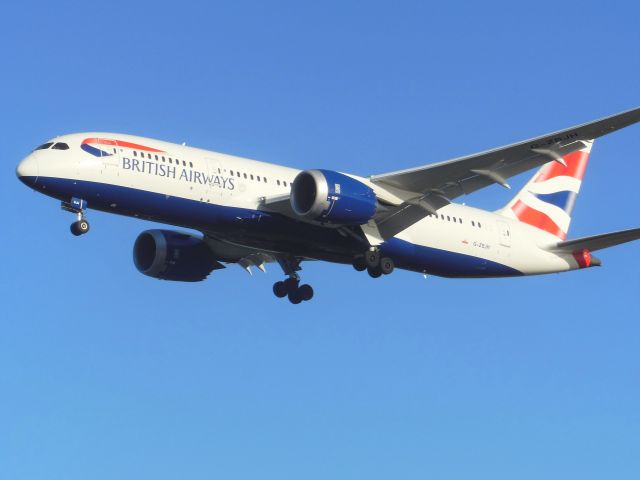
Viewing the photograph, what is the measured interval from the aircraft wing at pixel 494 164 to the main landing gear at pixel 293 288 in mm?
5913

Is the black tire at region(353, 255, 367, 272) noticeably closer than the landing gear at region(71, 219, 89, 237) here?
No

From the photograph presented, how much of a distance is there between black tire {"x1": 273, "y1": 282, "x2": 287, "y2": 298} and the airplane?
4 centimetres

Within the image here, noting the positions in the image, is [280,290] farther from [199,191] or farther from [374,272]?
[199,191]

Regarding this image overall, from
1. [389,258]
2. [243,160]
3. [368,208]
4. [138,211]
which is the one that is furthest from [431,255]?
[138,211]

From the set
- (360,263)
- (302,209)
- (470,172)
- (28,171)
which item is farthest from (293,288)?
(28,171)

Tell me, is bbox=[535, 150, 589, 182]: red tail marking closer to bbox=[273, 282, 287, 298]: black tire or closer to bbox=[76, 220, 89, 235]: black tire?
bbox=[273, 282, 287, 298]: black tire

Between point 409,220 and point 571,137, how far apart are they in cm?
680

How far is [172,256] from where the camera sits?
45344mm

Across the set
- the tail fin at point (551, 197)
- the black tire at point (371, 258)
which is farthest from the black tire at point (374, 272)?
the tail fin at point (551, 197)

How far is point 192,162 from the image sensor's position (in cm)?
3950

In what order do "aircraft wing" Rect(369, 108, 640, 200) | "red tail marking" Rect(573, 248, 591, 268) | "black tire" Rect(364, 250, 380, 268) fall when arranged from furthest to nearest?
"red tail marking" Rect(573, 248, 591, 268), "black tire" Rect(364, 250, 380, 268), "aircraft wing" Rect(369, 108, 640, 200)

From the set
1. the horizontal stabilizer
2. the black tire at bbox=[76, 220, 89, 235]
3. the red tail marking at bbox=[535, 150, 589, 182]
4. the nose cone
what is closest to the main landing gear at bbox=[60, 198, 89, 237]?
the black tire at bbox=[76, 220, 89, 235]

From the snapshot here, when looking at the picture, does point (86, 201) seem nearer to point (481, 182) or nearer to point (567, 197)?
point (481, 182)

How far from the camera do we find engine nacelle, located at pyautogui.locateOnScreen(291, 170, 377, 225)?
39062 millimetres
